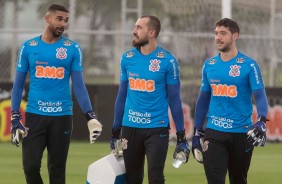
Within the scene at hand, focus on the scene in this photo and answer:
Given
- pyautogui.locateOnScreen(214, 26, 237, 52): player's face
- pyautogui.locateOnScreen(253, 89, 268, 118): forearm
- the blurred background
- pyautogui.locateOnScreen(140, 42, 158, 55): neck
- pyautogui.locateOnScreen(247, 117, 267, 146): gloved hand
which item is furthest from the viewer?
the blurred background

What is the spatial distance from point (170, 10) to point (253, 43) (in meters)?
2.44

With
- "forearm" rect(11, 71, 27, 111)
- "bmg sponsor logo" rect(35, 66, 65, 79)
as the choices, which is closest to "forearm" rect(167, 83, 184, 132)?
"bmg sponsor logo" rect(35, 66, 65, 79)

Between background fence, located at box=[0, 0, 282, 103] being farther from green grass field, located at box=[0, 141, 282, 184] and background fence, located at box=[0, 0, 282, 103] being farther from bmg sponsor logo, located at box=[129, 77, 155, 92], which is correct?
bmg sponsor logo, located at box=[129, 77, 155, 92]

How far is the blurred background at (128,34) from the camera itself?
2402cm

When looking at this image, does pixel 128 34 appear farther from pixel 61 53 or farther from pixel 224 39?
pixel 224 39

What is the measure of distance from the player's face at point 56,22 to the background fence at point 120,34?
1293cm

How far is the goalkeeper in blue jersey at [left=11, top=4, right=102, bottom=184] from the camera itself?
10.8 metres

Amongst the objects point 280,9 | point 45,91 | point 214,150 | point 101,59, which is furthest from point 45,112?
point 280,9

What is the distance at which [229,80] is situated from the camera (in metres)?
10.6

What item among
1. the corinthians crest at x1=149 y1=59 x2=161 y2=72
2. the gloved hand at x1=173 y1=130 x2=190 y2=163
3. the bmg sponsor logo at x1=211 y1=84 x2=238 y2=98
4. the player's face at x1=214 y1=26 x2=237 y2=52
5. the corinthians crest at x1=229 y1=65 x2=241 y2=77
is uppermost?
the player's face at x1=214 y1=26 x2=237 y2=52

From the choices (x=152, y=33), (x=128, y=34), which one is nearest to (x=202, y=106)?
(x=152, y=33)

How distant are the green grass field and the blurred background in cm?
231

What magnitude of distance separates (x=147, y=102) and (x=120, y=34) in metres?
13.5

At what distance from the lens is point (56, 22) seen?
1081 cm
